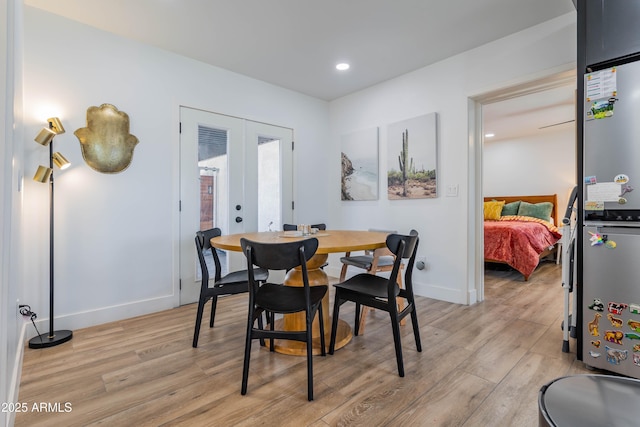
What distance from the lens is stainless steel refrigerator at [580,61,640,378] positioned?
5.31 feet

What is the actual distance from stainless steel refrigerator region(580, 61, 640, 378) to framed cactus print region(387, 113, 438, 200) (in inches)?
60.2

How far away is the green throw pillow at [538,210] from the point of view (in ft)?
17.8

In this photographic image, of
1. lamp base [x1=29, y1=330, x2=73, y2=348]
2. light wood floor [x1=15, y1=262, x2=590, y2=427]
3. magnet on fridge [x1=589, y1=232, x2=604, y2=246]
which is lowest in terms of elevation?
light wood floor [x1=15, y1=262, x2=590, y2=427]

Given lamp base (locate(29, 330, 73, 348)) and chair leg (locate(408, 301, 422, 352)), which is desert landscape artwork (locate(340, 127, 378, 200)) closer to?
chair leg (locate(408, 301, 422, 352))

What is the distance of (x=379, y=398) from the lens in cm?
154

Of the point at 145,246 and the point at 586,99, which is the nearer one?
the point at 586,99

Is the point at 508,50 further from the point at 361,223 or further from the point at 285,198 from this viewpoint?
the point at 285,198

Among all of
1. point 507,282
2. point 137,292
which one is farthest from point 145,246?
point 507,282

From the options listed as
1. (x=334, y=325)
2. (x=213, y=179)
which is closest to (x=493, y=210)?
(x=334, y=325)

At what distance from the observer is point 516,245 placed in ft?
13.5

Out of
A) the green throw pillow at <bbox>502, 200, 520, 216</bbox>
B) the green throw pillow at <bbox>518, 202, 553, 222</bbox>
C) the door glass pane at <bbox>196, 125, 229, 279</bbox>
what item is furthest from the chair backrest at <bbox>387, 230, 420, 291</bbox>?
the green throw pillow at <bbox>502, 200, 520, 216</bbox>

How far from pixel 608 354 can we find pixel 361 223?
106 inches

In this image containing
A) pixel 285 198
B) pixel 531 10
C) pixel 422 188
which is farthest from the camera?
pixel 285 198

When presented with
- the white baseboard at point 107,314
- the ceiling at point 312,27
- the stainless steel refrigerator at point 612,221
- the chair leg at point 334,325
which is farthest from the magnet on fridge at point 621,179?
the white baseboard at point 107,314
